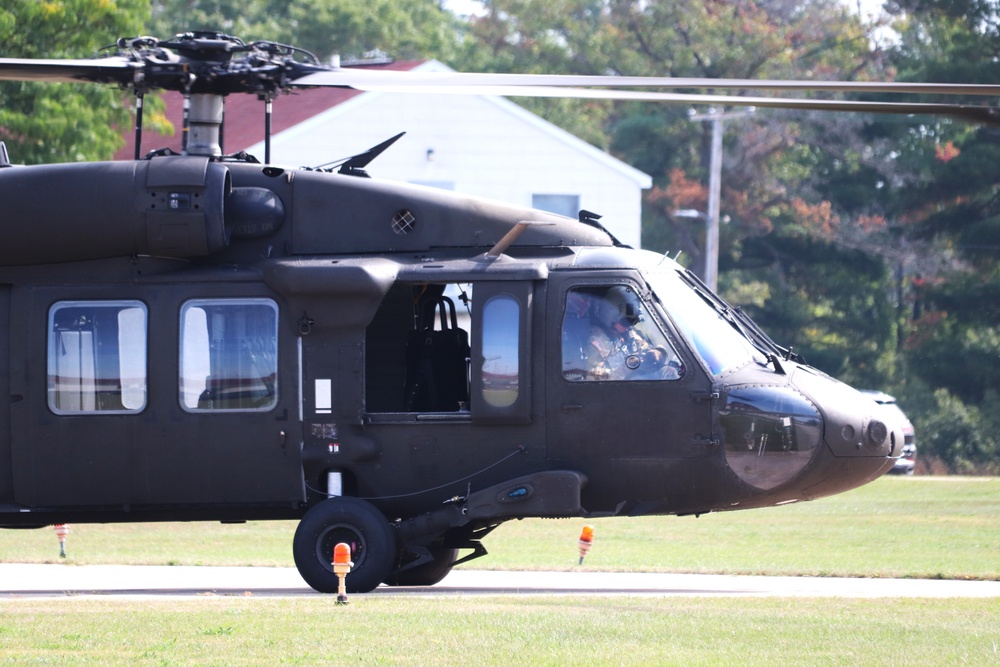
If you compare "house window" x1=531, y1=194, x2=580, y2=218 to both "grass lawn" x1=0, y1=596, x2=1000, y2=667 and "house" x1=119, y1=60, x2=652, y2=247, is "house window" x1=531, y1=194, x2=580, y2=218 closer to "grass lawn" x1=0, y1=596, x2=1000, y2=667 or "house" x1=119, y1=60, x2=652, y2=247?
"house" x1=119, y1=60, x2=652, y2=247

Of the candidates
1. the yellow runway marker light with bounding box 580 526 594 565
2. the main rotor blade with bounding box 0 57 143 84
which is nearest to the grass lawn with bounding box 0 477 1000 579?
the yellow runway marker light with bounding box 580 526 594 565

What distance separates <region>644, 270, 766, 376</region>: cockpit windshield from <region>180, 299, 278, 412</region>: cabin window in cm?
303

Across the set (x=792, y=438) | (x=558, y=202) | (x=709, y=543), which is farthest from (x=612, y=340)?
(x=558, y=202)

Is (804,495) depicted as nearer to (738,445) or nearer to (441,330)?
(738,445)

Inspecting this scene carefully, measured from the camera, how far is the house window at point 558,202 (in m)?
38.9

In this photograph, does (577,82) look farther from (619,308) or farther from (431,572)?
(431,572)

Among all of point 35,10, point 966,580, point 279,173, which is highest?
point 35,10

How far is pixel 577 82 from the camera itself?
1070cm

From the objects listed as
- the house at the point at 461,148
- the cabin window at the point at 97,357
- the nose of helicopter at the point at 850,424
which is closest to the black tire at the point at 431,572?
the cabin window at the point at 97,357

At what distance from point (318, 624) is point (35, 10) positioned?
56.8 feet

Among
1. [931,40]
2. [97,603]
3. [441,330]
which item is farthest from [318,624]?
[931,40]

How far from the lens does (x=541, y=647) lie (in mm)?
9297

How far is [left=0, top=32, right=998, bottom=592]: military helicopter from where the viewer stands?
39.9 ft

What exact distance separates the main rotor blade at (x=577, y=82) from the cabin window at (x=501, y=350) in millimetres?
1782
